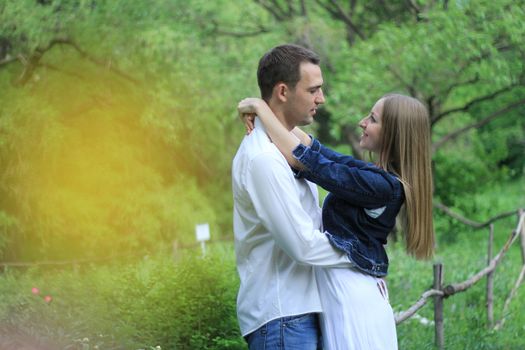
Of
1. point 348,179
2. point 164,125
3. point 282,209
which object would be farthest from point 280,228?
point 164,125

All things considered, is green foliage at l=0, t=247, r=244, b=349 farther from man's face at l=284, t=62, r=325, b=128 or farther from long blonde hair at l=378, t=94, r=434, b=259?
man's face at l=284, t=62, r=325, b=128

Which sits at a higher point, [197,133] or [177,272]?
[197,133]

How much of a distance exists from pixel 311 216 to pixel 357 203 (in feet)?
0.60

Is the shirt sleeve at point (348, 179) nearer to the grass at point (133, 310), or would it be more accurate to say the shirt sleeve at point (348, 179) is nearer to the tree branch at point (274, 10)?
the grass at point (133, 310)

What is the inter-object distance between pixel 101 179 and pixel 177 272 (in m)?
3.20

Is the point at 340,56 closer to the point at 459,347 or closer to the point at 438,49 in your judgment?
the point at 438,49

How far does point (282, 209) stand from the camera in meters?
2.54

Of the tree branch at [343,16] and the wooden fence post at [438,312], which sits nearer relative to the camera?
the wooden fence post at [438,312]

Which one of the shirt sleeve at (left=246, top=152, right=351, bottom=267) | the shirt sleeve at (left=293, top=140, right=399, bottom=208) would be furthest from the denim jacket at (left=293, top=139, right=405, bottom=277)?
the shirt sleeve at (left=246, top=152, right=351, bottom=267)

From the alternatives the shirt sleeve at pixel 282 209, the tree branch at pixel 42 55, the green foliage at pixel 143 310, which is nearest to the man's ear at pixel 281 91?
the shirt sleeve at pixel 282 209

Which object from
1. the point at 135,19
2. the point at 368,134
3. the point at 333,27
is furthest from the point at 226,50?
the point at 368,134

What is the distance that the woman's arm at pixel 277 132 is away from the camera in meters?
A: 2.75

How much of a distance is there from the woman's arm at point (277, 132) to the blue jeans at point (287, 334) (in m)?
0.53

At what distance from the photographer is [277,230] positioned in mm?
2549
